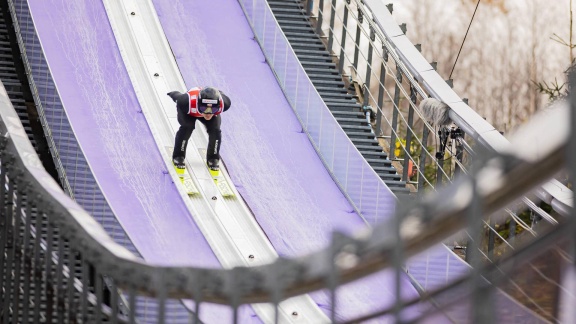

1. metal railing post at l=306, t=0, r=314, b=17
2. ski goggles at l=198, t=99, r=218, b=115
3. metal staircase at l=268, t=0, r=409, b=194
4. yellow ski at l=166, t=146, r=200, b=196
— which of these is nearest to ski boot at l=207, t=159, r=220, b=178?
yellow ski at l=166, t=146, r=200, b=196

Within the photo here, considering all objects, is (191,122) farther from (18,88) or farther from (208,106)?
(18,88)

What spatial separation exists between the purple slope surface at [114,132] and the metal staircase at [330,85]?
2017 millimetres

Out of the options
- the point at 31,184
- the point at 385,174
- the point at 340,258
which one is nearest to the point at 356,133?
the point at 385,174

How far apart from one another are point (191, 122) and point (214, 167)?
0.45m

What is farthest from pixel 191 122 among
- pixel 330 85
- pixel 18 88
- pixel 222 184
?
pixel 330 85

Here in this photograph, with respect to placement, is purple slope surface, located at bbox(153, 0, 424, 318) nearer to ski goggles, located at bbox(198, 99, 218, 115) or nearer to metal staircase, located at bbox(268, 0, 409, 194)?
metal staircase, located at bbox(268, 0, 409, 194)

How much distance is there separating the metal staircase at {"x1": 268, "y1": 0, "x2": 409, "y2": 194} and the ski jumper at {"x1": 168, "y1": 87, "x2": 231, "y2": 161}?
66.5 inches

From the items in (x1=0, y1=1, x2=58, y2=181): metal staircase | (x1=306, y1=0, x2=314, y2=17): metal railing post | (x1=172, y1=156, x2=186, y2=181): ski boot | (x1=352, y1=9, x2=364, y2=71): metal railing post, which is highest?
(x1=306, y1=0, x2=314, y2=17): metal railing post

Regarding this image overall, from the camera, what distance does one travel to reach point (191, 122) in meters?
11.4

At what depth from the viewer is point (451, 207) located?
2.92 metres

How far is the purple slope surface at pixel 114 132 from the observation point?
10.5m

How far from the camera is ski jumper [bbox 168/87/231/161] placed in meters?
11.4

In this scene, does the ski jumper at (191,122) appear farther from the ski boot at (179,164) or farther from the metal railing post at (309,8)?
the metal railing post at (309,8)

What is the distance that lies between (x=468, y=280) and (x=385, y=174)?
9.47 metres
